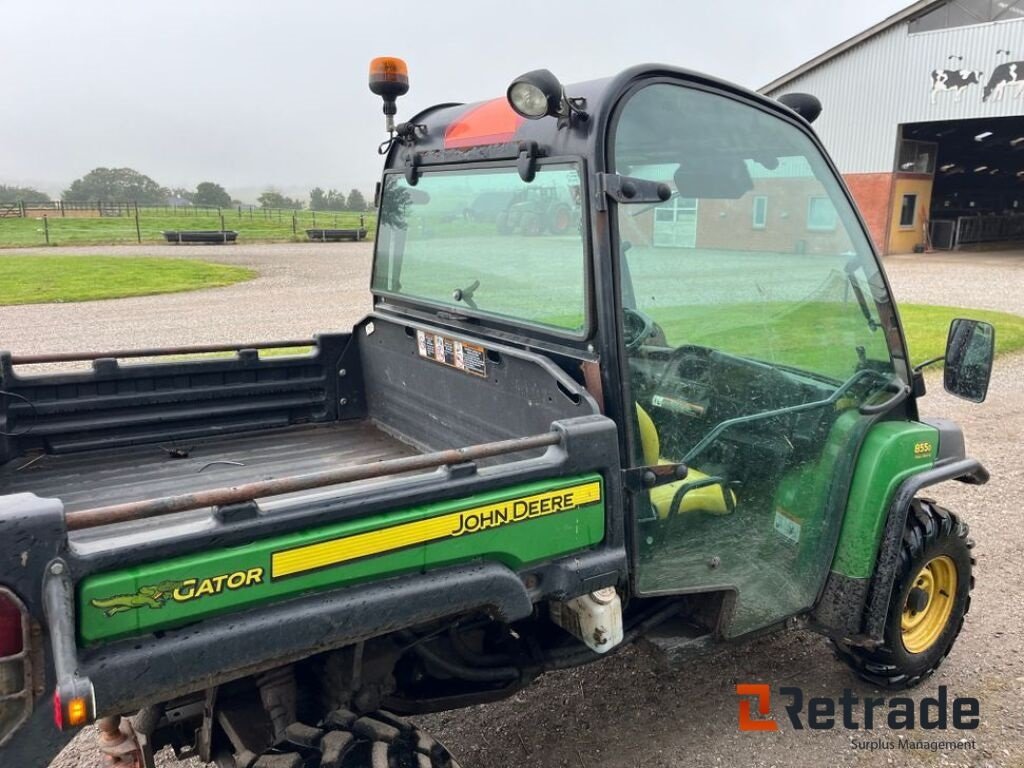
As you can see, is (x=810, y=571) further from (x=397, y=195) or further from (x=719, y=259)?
(x=397, y=195)

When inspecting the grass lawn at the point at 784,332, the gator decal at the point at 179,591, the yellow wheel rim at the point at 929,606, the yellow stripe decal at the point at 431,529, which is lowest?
the yellow wheel rim at the point at 929,606

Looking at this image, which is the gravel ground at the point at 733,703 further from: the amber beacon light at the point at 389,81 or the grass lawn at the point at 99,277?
the grass lawn at the point at 99,277

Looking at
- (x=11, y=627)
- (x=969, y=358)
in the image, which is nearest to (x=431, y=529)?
(x=11, y=627)

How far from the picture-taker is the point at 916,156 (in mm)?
28609

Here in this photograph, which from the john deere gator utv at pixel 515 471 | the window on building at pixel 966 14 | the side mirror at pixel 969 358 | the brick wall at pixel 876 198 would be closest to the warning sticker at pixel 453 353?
the john deere gator utv at pixel 515 471

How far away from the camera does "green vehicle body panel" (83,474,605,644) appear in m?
1.83

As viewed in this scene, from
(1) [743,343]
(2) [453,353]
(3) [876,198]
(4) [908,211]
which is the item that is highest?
(3) [876,198]

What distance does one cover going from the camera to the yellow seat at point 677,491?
8.82 ft

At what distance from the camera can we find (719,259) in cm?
293

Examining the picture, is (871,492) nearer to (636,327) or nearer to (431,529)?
(636,327)

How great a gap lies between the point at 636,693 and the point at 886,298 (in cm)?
193

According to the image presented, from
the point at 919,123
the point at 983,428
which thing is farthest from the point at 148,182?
the point at 983,428

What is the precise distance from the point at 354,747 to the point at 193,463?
1781mm

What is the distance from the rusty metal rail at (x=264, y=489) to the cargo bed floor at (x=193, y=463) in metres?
1.28
